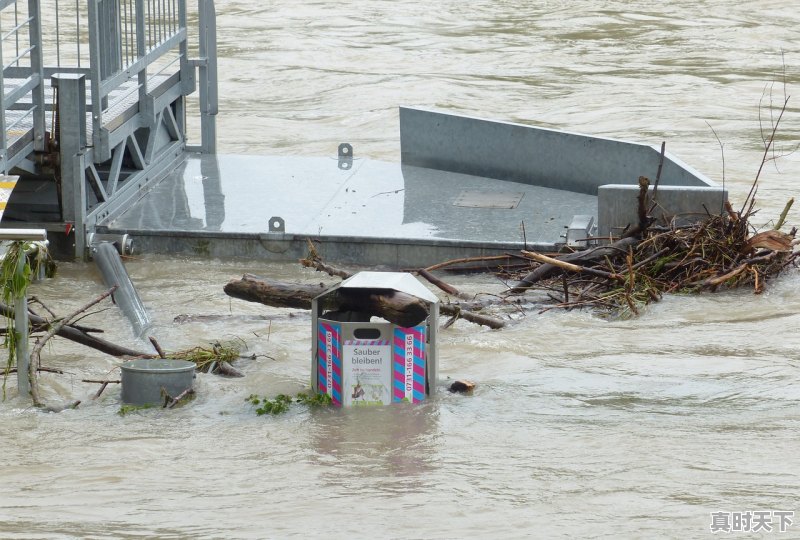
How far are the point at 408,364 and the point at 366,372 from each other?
0.73ft

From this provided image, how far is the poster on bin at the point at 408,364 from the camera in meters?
6.61

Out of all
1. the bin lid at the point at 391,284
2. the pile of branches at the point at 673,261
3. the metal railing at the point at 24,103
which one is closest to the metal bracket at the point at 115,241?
the metal railing at the point at 24,103

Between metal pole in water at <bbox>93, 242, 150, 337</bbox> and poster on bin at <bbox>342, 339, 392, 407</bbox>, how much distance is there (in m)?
2.13

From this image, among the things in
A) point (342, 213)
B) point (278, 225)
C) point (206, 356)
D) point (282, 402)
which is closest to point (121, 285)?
point (278, 225)

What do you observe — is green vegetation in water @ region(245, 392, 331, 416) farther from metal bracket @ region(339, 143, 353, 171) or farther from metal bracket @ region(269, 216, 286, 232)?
metal bracket @ region(339, 143, 353, 171)

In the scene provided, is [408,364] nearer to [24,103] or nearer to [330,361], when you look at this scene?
[330,361]

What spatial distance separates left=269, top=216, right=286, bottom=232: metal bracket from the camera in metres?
10.4

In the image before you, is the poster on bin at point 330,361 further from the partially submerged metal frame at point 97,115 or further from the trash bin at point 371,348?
the partially submerged metal frame at point 97,115

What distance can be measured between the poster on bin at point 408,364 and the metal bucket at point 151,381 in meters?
1.08

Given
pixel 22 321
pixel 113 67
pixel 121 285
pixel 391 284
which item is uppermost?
pixel 113 67

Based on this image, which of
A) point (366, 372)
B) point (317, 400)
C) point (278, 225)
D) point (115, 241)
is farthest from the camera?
point (278, 225)

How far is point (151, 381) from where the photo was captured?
671cm

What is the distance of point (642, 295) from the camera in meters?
8.89

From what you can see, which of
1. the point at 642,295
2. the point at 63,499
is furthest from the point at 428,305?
the point at 642,295
